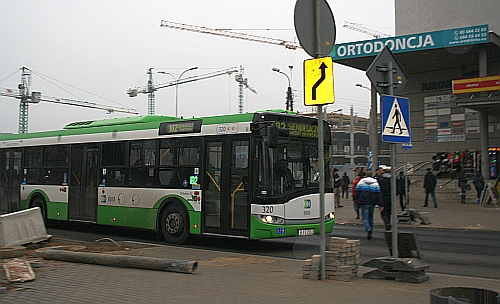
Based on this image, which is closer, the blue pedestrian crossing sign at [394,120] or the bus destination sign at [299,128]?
the blue pedestrian crossing sign at [394,120]

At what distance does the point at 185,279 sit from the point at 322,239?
2207 mm

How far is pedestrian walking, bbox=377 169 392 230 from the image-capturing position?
1526cm

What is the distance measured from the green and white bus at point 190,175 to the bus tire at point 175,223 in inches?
1.0

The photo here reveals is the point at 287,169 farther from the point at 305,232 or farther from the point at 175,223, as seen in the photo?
the point at 175,223

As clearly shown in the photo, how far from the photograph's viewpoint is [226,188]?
12.8 m

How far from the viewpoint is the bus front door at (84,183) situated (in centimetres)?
1641

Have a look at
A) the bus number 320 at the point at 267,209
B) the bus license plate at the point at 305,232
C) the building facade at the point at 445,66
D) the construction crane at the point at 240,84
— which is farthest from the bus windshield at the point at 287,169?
the construction crane at the point at 240,84

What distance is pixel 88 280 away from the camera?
854 centimetres

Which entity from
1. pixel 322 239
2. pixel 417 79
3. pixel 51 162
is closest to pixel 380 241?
pixel 322 239

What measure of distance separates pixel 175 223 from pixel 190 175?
4.30 ft

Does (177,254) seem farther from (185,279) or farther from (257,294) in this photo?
(257,294)

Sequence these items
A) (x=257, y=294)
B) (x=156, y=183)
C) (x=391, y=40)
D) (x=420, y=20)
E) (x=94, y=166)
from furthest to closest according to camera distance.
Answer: (x=420, y=20) < (x=391, y=40) < (x=94, y=166) < (x=156, y=183) < (x=257, y=294)

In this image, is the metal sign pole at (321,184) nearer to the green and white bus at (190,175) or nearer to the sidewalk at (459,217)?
the green and white bus at (190,175)

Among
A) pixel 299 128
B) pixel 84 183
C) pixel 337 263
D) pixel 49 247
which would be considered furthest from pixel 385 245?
pixel 84 183
